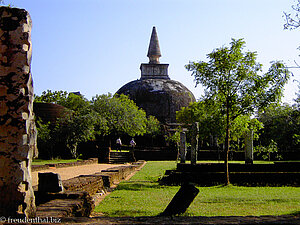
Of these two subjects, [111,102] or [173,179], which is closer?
[173,179]

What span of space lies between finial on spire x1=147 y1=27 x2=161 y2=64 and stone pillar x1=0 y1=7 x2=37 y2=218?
2093 inches

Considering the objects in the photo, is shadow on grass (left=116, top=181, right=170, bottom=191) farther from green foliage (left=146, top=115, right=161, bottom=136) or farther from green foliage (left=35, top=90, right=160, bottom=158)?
green foliage (left=146, top=115, right=161, bottom=136)

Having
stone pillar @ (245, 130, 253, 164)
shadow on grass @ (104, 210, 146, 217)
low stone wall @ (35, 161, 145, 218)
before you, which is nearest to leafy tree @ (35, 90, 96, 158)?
stone pillar @ (245, 130, 253, 164)

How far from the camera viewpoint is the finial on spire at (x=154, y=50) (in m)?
56.9

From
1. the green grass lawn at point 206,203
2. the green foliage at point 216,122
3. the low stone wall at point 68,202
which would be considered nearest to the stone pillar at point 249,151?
the green foliage at point 216,122

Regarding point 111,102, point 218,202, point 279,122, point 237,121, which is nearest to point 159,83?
point 111,102

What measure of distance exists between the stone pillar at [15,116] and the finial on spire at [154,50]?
174ft

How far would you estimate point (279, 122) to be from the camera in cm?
2841

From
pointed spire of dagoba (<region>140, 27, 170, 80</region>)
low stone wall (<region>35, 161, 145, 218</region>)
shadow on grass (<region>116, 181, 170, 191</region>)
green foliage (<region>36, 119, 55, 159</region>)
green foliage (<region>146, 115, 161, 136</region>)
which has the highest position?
pointed spire of dagoba (<region>140, 27, 170, 80</region>)

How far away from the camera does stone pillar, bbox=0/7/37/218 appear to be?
157 inches

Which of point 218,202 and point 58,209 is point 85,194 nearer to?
point 58,209

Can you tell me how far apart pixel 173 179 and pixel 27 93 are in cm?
756

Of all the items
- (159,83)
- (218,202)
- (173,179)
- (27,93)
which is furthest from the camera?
(159,83)

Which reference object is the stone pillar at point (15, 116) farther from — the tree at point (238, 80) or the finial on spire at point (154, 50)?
the finial on spire at point (154, 50)
